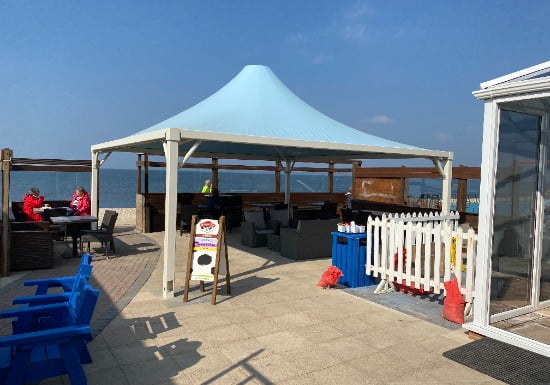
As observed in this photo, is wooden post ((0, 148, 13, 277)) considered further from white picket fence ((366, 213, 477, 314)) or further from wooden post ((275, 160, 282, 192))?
wooden post ((275, 160, 282, 192))

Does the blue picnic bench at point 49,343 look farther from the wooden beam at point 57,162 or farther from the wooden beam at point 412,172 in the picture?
the wooden beam at point 57,162

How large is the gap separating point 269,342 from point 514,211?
9.53 feet

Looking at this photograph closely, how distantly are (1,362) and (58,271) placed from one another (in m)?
4.86

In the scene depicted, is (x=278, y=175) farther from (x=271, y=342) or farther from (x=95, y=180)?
(x=271, y=342)

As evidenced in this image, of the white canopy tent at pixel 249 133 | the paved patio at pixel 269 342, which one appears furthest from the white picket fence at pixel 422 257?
the white canopy tent at pixel 249 133

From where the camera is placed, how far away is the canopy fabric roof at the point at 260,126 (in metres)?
6.92

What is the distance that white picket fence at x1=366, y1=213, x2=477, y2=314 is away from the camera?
16.6ft

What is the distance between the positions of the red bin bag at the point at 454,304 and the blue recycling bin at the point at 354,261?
5.48 feet

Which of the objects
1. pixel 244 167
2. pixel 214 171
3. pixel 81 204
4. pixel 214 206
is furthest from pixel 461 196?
pixel 81 204

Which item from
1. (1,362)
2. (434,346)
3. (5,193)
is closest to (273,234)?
(5,193)

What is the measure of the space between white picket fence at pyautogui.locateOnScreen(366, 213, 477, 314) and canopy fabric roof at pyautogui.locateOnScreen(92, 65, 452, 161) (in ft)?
6.90

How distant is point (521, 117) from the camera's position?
4535 mm

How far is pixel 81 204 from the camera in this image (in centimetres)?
1023

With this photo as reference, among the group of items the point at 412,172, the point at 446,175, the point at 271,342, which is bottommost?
the point at 271,342
